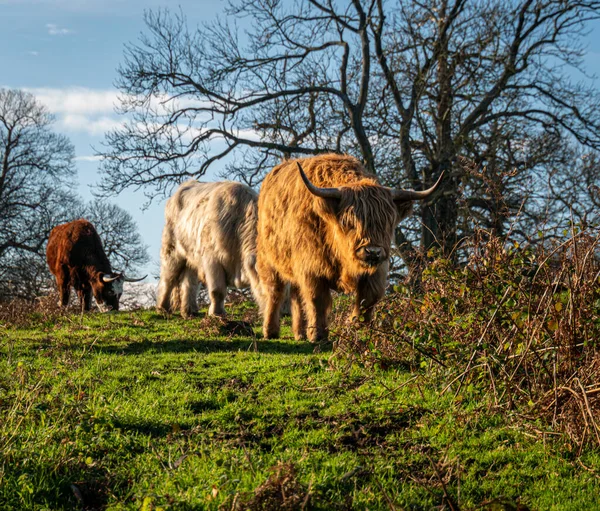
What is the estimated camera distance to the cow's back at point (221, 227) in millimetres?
10266

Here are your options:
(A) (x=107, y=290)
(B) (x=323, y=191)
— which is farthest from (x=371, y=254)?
(A) (x=107, y=290)

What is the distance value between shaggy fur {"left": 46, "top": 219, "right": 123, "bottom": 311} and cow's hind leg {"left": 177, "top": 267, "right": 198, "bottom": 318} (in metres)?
3.02

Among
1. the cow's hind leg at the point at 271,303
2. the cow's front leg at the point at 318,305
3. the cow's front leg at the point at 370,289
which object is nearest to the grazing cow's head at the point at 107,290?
the cow's hind leg at the point at 271,303

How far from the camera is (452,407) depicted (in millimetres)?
4531

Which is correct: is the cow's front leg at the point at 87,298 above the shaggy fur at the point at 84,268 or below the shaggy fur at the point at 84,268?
below

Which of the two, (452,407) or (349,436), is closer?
(349,436)

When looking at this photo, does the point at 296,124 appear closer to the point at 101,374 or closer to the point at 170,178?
the point at 170,178

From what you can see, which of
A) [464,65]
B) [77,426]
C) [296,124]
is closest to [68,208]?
[296,124]

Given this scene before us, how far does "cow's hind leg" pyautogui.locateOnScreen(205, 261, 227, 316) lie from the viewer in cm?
1031

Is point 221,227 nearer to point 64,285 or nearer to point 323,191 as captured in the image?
point 323,191

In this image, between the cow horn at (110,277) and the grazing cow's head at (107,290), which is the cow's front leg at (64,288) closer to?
the grazing cow's head at (107,290)

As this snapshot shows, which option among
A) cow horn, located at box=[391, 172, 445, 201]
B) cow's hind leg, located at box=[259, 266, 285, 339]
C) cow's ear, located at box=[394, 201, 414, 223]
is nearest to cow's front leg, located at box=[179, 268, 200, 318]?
cow's hind leg, located at box=[259, 266, 285, 339]

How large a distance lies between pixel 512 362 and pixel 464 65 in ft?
43.6

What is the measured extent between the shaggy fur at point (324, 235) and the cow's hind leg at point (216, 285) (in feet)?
6.87
